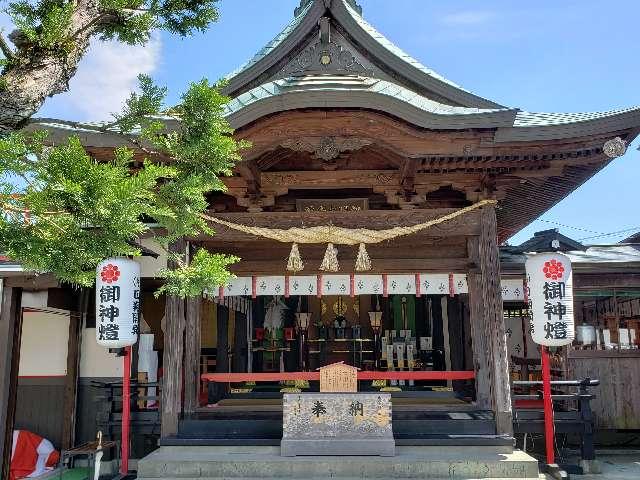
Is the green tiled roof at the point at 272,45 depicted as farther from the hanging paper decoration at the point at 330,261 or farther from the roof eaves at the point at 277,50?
the hanging paper decoration at the point at 330,261

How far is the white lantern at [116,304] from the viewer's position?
25.8 feet

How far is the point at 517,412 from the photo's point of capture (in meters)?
8.79

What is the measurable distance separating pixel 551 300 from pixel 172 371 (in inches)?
232

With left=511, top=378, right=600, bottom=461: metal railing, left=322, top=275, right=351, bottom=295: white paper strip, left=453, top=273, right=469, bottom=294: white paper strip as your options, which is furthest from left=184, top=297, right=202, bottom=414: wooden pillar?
left=511, top=378, right=600, bottom=461: metal railing

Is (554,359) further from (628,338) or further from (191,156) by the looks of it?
(191,156)

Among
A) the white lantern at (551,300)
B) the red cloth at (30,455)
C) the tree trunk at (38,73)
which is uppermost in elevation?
the tree trunk at (38,73)

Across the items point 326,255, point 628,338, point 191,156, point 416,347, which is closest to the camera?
point 191,156

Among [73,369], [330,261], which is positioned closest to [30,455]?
[73,369]

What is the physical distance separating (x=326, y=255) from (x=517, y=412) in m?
4.11

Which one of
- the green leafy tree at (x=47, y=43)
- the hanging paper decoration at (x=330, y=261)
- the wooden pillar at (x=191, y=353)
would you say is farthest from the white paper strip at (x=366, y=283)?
the green leafy tree at (x=47, y=43)

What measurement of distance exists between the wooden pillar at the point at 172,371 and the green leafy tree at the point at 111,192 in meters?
3.01

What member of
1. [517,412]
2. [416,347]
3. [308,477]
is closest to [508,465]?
[517,412]

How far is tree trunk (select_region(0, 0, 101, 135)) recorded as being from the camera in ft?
14.9

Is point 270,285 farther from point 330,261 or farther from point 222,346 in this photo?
point 222,346
